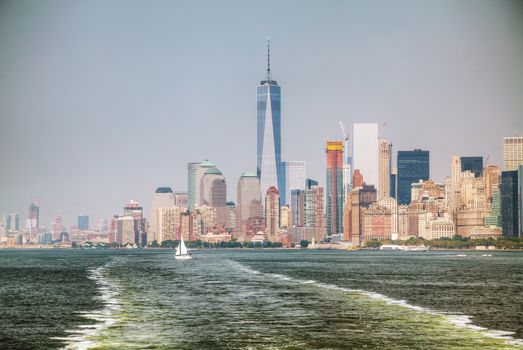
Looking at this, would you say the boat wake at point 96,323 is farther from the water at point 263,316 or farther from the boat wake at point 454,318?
the boat wake at point 454,318

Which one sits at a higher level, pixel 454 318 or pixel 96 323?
pixel 96 323

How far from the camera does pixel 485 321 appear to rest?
72.5 meters

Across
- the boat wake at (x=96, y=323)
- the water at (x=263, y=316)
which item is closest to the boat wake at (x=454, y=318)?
the water at (x=263, y=316)

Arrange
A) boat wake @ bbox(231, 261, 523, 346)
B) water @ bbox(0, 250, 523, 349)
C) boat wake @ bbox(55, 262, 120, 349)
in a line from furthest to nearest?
boat wake @ bbox(231, 261, 523, 346) → water @ bbox(0, 250, 523, 349) → boat wake @ bbox(55, 262, 120, 349)

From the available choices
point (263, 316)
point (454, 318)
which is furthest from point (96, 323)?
point (454, 318)

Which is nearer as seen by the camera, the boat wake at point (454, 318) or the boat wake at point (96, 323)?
the boat wake at point (96, 323)

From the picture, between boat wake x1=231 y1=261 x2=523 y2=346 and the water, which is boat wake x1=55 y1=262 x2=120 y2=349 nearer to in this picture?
the water

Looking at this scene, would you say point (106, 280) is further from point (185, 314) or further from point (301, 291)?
point (185, 314)

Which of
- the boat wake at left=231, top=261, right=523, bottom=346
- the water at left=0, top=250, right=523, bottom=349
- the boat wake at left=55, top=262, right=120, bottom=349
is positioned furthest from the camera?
the boat wake at left=231, top=261, right=523, bottom=346

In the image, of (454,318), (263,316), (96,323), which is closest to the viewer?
(96,323)

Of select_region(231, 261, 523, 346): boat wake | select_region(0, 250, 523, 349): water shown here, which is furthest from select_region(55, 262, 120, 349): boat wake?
select_region(231, 261, 523, 346): boat wake

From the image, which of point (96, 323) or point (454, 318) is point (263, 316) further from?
point (454, 318)

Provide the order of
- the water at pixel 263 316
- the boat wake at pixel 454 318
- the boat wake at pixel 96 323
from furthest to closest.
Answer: the boat wake at pixel 454 318
the water at pixel 263 316
the boat wake at pixel 96 323

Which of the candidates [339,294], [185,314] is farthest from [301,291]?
[185,314]
